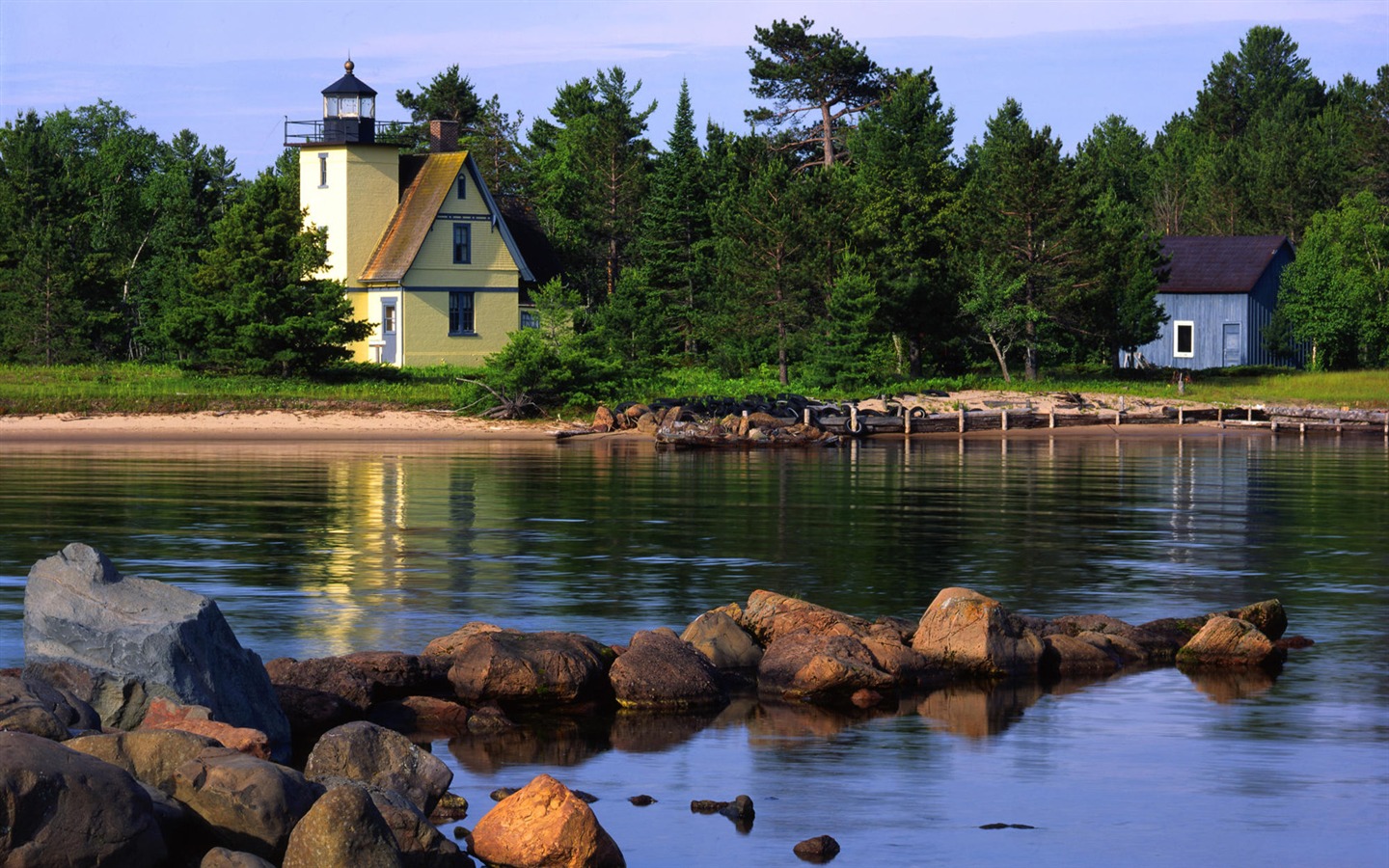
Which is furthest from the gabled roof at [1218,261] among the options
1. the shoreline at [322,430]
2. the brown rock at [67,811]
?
the brown rock at [67,811]

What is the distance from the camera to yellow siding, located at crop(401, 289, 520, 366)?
215 ft

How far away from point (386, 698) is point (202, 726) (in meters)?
3.29

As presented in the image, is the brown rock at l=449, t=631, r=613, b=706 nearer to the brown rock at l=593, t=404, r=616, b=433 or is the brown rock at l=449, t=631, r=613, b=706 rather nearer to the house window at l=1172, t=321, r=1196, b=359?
the brown rock at l=593, t=404, r=616, b=433

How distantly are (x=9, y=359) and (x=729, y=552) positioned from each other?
4513 cm

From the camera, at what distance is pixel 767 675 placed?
16094 millimetres

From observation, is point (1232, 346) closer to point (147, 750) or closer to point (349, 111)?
point (349, 111)

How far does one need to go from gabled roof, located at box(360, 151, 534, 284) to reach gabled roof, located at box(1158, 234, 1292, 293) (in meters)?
28.0

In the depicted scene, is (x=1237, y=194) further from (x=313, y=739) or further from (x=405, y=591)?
(x=313, y=739)

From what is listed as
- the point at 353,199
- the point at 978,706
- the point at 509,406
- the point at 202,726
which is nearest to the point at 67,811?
the point at 202,726

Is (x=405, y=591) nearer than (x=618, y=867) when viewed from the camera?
No

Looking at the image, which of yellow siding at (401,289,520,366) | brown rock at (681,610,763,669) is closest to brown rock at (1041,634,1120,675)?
brown rock at (681,610,763,669)

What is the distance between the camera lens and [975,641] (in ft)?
54.7

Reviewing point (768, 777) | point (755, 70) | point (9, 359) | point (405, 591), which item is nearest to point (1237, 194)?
point (755, 70)

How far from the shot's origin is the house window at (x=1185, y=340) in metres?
73.0
